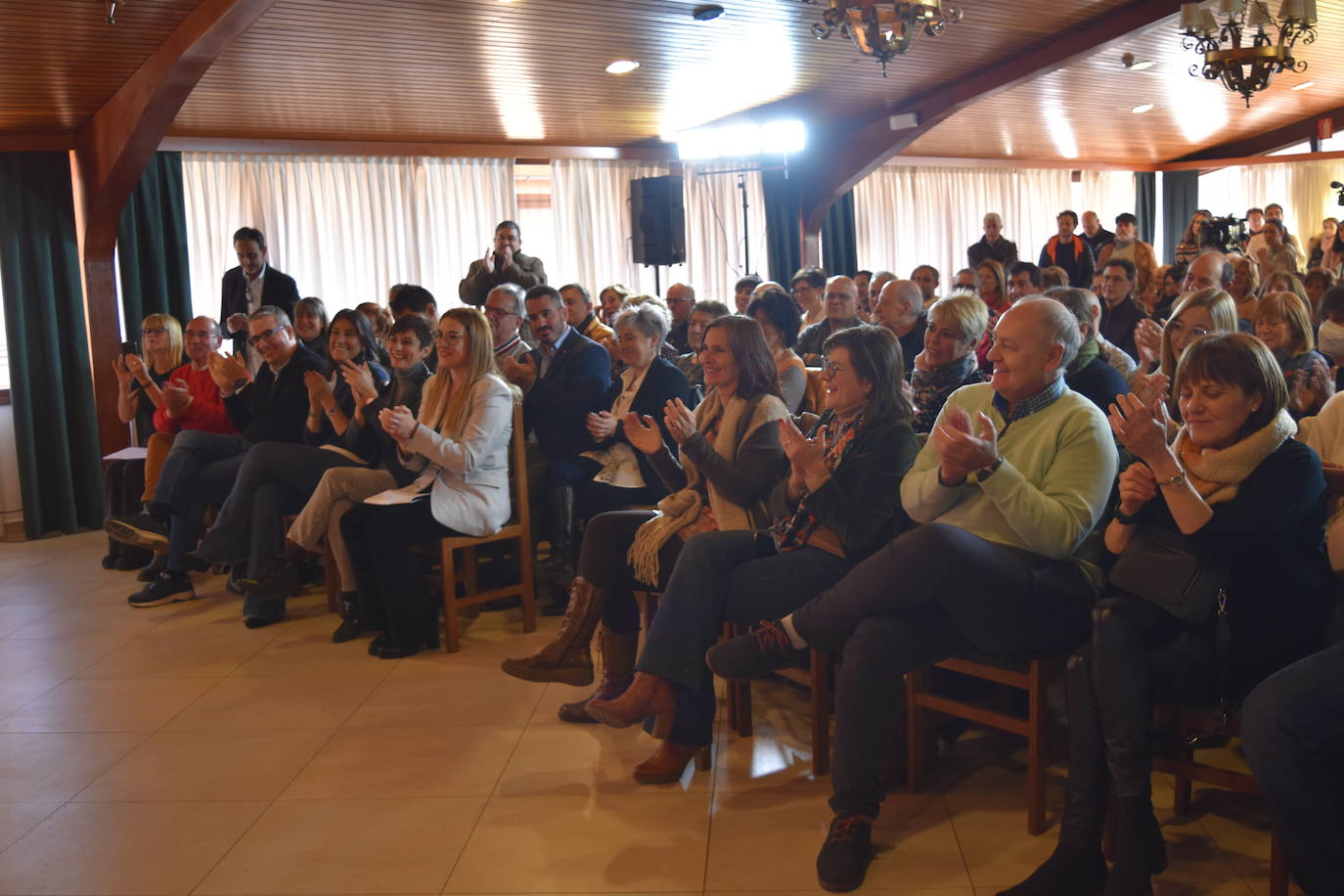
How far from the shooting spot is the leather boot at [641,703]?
102 inches

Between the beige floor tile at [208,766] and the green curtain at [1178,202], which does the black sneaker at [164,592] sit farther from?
the green curtain at [1178,202]

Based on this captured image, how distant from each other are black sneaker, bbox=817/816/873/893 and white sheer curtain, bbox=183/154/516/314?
6.58m

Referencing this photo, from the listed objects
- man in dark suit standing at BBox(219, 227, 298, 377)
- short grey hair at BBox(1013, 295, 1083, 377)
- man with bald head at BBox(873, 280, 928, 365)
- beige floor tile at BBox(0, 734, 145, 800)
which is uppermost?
man in dark suit standing at BBox(219, 227, 298, 377)

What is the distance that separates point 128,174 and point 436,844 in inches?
184

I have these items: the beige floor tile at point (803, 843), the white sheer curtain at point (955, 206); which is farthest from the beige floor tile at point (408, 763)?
the white sheer curtain at point (955, 206)

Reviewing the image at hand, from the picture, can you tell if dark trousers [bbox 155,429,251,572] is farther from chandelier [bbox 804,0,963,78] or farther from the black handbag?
the black handbag

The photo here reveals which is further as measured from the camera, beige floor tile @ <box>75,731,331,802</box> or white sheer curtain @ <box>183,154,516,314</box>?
white sheer curtain @ <box>183,154,516,314</box>

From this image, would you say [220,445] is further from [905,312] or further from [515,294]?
[905,312]

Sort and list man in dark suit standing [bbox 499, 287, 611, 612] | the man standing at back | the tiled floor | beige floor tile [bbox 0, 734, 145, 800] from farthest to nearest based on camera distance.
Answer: the man standing at back, man in dark suit standing [bbox 499, 287, 611, 612], beige floor tile [bbox 0, 734, 145, 800], the tiled floor

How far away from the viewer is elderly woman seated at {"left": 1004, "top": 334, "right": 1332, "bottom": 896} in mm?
2002

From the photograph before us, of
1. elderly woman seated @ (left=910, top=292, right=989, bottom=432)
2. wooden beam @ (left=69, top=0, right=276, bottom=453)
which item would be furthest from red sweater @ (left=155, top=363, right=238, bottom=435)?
elderly woman seated @ (left=910, top=292, right=989, bottom=432)

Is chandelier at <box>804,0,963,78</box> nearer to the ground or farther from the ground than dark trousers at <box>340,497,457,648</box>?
farther from the ground

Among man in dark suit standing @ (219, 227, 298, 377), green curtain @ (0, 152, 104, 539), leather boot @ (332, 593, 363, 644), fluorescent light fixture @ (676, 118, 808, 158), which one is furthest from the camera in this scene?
fluorescent light fixture @ (676, 118, 808, 158)

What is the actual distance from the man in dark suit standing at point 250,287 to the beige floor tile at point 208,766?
379 centimetres
